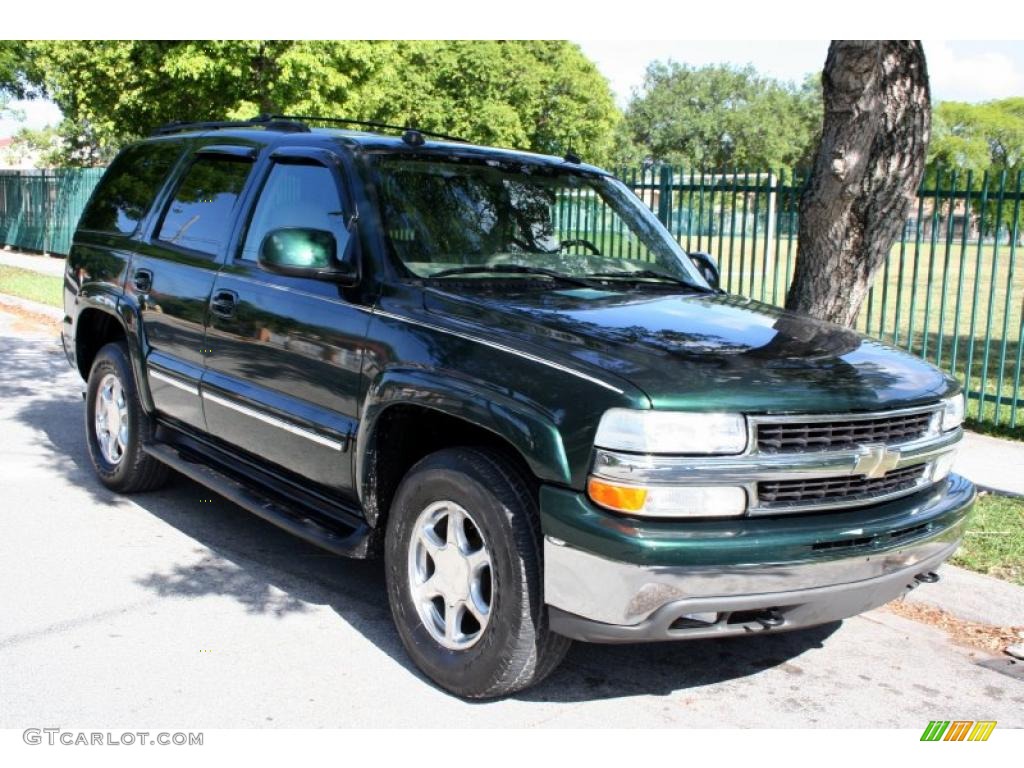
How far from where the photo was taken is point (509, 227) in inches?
191

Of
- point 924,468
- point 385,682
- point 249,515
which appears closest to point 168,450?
point 249,515

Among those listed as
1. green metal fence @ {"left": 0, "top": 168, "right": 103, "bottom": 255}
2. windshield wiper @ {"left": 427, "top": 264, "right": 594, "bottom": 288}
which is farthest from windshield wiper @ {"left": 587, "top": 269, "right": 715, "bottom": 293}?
green metal fence @ {"left": 0, "top": 168, "right": 103, "bottom": 255}

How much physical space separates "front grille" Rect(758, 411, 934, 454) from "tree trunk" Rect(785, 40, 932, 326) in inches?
106

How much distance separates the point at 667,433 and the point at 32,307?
533 inches

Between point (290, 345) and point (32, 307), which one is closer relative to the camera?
point (290, 345)

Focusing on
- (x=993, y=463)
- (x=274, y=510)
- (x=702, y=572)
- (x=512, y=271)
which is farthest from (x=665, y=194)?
(x=702, y=572)

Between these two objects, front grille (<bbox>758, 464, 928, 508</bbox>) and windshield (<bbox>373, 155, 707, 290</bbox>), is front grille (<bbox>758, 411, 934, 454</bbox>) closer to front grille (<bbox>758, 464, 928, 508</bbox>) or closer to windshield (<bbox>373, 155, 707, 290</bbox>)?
front grille (<bbox>758, 464, 928, 508</bbox>)

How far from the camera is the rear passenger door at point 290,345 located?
449 centimetres

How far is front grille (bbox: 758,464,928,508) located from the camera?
3.54 m

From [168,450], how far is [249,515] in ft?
2.12

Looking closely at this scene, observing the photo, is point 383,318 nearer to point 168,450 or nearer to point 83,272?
point 168,450

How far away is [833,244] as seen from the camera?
6.52 m

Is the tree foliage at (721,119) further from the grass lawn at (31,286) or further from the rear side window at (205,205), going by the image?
the rear side window at (205,205)

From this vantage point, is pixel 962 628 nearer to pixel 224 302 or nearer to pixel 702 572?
pixel 702 572
